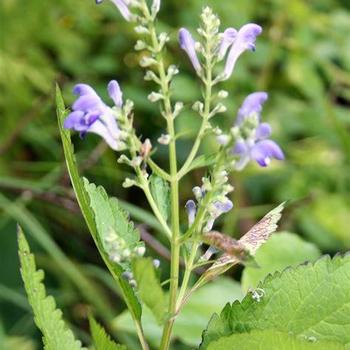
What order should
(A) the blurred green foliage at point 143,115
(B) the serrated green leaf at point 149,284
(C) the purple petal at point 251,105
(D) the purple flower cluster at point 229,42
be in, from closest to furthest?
(B) the serrated green leaf at point 149,284
(C) the purple petal at point 251,105
(D) the purple flower cluster at point 229,42
(A) the blurred green foliage at point 143,115

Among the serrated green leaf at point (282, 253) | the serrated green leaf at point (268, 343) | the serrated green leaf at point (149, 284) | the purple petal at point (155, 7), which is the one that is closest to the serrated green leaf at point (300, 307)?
the serrated green leaf at point (268, 343)

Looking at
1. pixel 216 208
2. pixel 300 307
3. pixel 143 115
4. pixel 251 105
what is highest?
pixel 251 105

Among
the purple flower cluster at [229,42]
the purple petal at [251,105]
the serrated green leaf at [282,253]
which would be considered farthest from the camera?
the serrated green leaf at [282,253]

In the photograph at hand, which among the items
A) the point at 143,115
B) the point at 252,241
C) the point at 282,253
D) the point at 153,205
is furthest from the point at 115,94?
the point at 143,115

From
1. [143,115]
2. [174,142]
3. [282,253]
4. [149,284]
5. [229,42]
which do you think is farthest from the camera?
[143,115]

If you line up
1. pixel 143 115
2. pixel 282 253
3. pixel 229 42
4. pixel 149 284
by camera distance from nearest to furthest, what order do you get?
A: pixel 149 284 → pixel 229 42 → pixel 282 253 → pixel 143 115

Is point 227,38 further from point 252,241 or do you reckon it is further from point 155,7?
point 252,241

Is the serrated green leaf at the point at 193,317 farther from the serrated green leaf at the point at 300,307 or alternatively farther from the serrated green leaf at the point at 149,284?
the serrated green leaf at the point at 149,284
